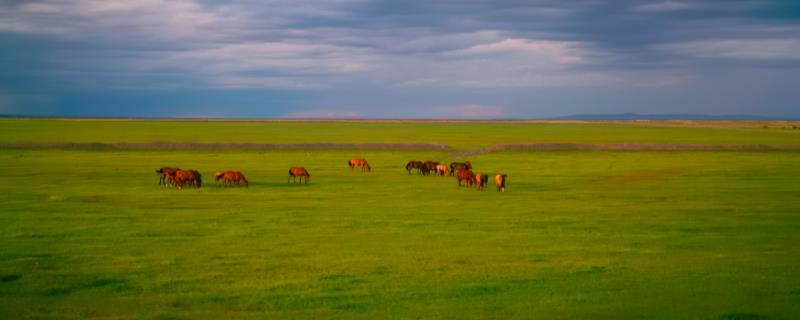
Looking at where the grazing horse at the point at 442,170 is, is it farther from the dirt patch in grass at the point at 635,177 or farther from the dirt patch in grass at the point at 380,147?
the dirt patch in grass at the point at 380,147

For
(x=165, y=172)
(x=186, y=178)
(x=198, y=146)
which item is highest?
(x=198, y=146)

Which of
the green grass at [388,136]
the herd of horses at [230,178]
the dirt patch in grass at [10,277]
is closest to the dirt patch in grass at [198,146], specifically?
the green grass at [388,136]

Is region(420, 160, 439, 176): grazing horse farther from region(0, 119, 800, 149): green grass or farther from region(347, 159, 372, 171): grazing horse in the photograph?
region(0, 119, 800, 149): green grass

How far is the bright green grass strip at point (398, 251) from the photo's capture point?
11125 mm

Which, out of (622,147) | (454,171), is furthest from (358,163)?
(622,147)

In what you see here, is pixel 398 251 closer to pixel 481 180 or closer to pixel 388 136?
pixel 481 180

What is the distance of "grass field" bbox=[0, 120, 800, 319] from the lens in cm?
1112

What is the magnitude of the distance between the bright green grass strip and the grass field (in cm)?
6

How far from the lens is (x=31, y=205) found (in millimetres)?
23438

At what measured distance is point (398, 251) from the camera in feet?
50.6

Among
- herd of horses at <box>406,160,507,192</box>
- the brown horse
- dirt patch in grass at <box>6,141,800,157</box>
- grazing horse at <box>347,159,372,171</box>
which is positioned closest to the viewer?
the brown horse

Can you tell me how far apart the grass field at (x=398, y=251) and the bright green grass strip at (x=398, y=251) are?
0.18 ft

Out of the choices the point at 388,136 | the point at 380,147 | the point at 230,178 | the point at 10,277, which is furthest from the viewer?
the point at 388,136

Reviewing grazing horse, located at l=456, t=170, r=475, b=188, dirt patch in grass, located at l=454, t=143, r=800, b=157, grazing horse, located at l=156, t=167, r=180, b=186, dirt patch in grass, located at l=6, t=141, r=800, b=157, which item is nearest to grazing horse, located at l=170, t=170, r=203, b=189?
grazing horse, located at l=156, t=167, r=180, b=186
